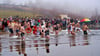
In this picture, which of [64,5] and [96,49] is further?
[64,5]

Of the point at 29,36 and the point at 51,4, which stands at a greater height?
the point at 51,4

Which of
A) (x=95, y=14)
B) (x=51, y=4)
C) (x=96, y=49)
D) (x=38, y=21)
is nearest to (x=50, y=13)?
(x=51, y=4)

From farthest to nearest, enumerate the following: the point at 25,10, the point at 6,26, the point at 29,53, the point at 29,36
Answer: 1. the point at 25,10
2. the point at 6,26
3. the point at 29,36
4. the point at 29,53

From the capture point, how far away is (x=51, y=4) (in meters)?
29.9

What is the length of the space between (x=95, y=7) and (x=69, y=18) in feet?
13.6

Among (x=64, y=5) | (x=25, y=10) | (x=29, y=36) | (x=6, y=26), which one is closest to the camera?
(x=29, y=36)

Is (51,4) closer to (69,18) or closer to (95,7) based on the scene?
(69,18)

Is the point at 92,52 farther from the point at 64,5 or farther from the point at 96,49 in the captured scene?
the point at 64,5

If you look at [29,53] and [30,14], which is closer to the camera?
[29,53]

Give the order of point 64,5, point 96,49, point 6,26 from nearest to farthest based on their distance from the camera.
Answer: point 96,49 < point 6,26 < point 64,5

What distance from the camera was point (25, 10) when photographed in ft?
93.2

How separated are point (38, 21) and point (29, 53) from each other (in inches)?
496

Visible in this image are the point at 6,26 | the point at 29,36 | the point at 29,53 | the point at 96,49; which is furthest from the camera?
the point at 6,26

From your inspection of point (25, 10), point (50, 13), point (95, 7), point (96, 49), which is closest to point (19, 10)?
point (25, 10)
